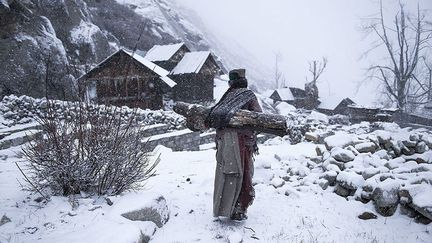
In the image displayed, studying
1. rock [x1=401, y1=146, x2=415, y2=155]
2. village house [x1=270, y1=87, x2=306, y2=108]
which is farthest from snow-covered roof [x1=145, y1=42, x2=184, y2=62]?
rock [x1=401, y1=146, x2=415, y2=155]

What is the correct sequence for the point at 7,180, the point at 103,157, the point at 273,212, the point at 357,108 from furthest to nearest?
the point at 357,108
the point at 7,180
the point at 273,212
the point at 103,157

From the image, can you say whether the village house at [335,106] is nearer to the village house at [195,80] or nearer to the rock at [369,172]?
the village house at [195,80]

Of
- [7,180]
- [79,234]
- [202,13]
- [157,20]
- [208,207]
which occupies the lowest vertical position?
[7,180]

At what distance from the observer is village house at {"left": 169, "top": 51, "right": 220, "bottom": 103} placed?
2636cm

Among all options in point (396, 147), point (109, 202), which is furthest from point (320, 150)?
point (109, 202)

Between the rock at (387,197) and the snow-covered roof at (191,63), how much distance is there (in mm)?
22009

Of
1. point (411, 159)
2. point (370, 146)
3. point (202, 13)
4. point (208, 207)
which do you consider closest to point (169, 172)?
point (208, 207)

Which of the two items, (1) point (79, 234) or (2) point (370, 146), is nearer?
(1) point (79, 234)

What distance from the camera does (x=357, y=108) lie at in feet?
86.1

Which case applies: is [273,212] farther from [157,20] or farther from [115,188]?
[157,20]

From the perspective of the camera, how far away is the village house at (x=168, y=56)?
89.9 feet

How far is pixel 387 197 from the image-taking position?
167 inches

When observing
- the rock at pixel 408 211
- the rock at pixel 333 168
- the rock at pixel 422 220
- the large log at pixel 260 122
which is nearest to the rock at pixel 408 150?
the rock at pixel 333 168

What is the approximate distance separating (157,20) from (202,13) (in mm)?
69556
